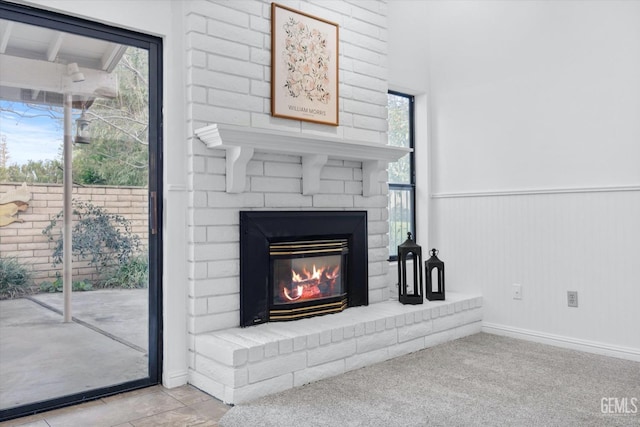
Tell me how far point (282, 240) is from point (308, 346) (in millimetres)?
682

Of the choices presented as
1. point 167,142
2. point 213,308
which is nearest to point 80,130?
point 167,142

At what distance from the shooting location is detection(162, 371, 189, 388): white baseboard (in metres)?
2.61

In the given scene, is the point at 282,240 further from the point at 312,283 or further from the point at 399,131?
the point at 399,131

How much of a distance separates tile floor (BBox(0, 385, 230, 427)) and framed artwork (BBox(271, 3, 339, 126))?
1677mm

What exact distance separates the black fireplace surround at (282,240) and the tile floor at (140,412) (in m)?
0.53

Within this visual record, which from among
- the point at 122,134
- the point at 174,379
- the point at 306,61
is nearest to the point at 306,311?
the point at 174,379

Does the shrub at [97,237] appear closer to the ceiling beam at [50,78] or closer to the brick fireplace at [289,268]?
the brick fireplace at [289,268]

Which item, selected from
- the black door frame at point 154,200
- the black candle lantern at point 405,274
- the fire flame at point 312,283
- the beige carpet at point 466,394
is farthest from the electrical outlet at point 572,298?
the black door frame at point 154,200

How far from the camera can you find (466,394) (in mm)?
2436

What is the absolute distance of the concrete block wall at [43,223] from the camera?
7.34ft

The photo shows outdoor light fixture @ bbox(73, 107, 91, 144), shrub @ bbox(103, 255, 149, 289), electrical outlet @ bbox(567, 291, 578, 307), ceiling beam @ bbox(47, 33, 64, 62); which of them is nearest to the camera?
ceiling beam @ bbox(47, 33, 64, 62)

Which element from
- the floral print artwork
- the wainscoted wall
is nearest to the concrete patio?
the floral print artwork

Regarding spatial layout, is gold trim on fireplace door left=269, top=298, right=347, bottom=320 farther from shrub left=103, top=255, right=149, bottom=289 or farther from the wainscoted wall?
the wainscoted wall

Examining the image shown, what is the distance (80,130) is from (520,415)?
2.49 m
